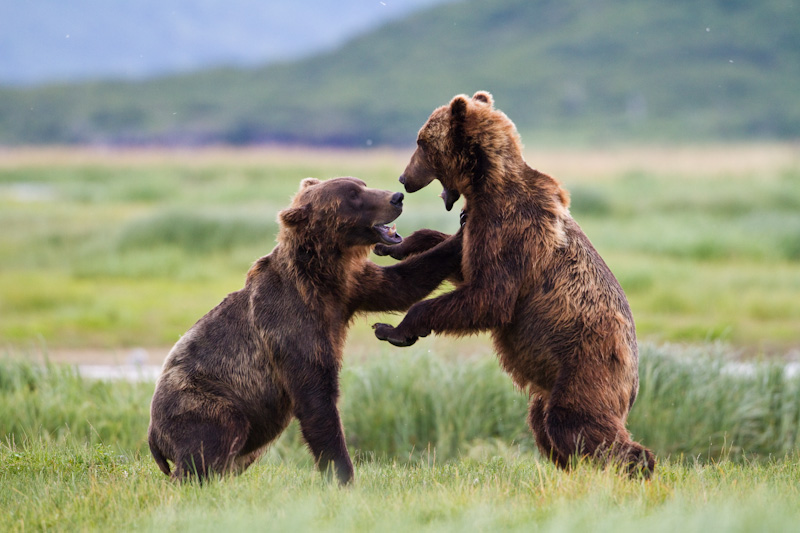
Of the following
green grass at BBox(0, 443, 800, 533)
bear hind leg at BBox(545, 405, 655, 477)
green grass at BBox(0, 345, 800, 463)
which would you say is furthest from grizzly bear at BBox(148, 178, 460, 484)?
green grass at BBox(0, 345, 800, 463)

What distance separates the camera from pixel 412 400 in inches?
300

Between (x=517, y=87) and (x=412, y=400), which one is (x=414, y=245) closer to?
(x=412, y=400)

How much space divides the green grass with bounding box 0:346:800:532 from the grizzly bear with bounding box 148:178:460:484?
219 mm

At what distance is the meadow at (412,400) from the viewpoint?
3.94m

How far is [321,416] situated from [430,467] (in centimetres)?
95

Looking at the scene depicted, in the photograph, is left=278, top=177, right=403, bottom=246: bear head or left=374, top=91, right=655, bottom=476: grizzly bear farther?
left=278, top=177, right=403, bottom=246: bear head

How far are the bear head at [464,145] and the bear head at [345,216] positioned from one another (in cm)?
25

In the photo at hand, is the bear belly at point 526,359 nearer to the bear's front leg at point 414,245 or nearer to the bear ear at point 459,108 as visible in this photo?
the bear's front leg at point 414,245

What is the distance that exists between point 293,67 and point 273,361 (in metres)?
93.0

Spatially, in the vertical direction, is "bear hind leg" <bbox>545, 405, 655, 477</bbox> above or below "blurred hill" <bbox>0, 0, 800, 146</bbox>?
below

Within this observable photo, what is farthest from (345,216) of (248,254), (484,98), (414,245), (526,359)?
(248,254)

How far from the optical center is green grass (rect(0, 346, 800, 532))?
375 centimetres

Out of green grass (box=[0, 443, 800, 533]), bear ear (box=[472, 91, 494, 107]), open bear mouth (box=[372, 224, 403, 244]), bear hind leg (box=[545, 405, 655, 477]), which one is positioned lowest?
green grass (box=[0, 443, 800, 533])

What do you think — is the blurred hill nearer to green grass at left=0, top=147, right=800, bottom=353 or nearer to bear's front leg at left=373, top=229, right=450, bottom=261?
green grass at left=0, top=147, right=800, bottom=353
